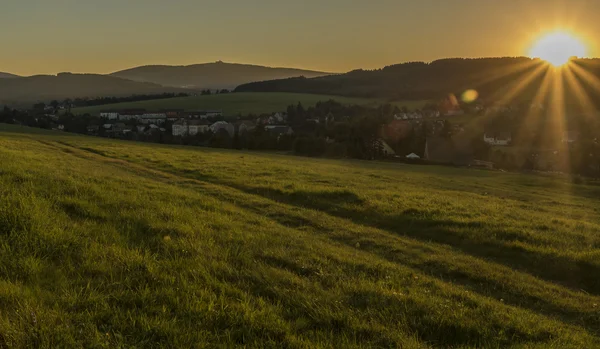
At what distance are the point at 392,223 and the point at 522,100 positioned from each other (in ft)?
451

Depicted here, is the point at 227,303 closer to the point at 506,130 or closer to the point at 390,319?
the point at 390,319

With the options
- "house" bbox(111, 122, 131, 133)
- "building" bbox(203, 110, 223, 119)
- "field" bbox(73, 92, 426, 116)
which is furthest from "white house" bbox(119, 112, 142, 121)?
"building" bbox(203, 110, 223, 119)

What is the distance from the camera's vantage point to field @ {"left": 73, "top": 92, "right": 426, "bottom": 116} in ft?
492

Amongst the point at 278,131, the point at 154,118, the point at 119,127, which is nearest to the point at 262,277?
the point at 278,131

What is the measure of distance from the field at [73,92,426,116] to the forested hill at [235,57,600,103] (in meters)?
13.5

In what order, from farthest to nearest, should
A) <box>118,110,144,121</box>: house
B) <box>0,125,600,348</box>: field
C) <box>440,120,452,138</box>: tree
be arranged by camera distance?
<box>118,110,144,121</box>: house → <box>440,120,452,138</box>: tree → <box>0,125,600,348</box>: field

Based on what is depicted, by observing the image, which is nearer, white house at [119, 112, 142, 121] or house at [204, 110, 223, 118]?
white house at [119, 112, 142, 121]

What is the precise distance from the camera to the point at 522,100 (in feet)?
442

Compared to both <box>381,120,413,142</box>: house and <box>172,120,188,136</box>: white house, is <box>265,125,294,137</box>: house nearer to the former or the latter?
<box>172,120,188,136</box>: white house

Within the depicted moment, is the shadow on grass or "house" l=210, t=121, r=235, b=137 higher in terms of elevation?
"house" l=210, t=121, r=235, b=137

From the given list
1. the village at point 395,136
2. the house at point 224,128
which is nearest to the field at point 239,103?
the village at point 395,136

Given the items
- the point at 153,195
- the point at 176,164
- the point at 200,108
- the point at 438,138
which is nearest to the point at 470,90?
the point at 438,138

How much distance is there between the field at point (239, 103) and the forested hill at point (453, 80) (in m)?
13.5

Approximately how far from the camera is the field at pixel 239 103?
15000 centimetres
